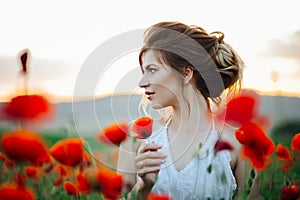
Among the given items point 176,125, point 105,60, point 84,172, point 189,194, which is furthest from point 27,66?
point 189,194

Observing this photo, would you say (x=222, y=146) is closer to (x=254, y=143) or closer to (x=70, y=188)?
(x=254, y=143)

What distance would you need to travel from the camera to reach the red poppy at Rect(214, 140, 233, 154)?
214cm

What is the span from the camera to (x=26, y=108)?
74.6 inches

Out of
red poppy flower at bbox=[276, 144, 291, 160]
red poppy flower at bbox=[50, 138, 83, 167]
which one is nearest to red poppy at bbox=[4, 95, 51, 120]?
red poppy flower at bbox=[50, 138, 83, 167]

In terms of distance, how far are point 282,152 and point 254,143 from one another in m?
0.20

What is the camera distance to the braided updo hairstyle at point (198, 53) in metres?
2.03

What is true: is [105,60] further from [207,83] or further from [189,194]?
[189,194]

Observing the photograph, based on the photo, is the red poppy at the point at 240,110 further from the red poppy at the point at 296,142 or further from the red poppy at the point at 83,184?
the red poppy at the point at 83,184

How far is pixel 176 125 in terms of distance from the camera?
2.15 meters

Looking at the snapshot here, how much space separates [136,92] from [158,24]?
0.76 ft

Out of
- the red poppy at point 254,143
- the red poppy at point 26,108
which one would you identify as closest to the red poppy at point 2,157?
the red poppy at point 26,108

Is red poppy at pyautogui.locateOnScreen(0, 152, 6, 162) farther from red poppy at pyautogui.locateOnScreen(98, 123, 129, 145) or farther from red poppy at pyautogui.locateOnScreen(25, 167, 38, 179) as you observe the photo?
red poppy at pyautogui.locateOnScreen(98, 123, 129, 145)

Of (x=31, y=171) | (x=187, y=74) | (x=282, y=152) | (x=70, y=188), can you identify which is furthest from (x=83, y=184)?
(x=282, y=152)

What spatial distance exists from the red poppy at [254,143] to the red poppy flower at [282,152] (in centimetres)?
9
